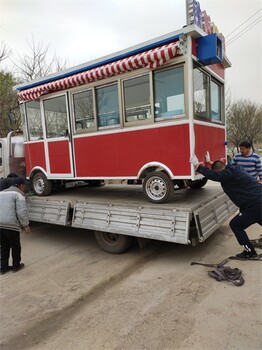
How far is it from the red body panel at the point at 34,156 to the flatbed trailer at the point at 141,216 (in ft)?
3.13

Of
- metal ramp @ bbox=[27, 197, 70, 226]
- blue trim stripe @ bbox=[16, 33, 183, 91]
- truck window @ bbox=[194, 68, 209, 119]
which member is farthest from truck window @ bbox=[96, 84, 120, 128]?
metal ramp @ bbox=[27, 197, 70, 226]

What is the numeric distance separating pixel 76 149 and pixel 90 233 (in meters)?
1.96

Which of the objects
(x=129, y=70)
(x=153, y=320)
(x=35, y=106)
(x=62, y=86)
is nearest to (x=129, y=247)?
(x=153, y=320)

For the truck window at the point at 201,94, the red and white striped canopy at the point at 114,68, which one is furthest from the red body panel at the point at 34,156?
the truck window at the point at 201,94

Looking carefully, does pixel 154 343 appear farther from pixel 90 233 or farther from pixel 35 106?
pixel 35 106

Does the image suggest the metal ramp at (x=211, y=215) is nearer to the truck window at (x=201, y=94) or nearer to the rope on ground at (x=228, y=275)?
the rope on ground at (x=228, y=275)

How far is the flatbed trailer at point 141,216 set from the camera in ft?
14.0

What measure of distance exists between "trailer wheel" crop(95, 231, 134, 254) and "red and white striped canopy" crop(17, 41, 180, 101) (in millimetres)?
2906

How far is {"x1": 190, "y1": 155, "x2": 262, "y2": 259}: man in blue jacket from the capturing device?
165 inches

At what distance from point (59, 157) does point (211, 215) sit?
3.49 meters

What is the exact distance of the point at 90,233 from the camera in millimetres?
6547

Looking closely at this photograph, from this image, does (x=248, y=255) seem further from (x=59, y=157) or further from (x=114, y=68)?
(x=59, y=157)

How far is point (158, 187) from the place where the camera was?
492 cm

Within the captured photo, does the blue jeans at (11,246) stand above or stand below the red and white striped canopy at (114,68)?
below
